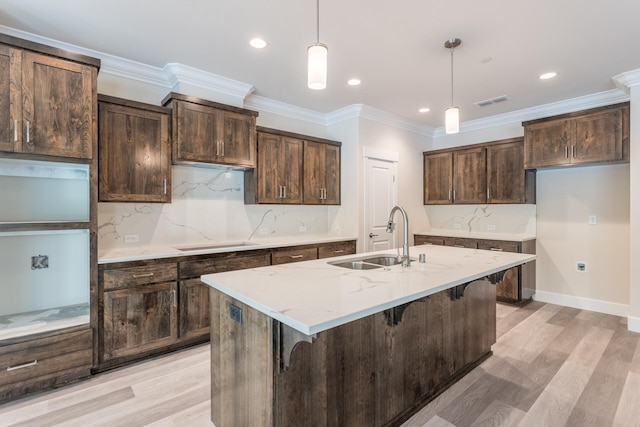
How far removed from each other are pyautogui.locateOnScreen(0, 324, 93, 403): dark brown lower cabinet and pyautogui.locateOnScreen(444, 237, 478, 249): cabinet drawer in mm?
4481

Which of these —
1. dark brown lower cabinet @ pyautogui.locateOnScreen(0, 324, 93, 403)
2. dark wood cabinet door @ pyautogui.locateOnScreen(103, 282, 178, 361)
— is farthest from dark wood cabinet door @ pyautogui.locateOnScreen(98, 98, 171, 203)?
dark brown lower cabinet @ pyautogui.locateOnScreen(0, 324, 93, 403)

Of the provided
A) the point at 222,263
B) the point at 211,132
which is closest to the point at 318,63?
the point at 211,132

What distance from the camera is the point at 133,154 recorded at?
2965 mm

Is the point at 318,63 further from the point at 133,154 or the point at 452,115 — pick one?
the point at 133,154

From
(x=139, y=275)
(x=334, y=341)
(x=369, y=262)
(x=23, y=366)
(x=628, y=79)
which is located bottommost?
(x=23, y=366)

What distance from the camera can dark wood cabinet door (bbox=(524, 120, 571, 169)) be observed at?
391cm

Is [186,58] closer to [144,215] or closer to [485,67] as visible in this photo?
[144,215]

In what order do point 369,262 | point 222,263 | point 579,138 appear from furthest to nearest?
point 579,138, point 222,263, point 369,262

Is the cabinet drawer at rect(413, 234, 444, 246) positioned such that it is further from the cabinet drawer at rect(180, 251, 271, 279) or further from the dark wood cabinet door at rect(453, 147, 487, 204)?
the cabinet drawer at rect(180, 251, 271, 279)

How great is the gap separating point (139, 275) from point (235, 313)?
1.54 metres

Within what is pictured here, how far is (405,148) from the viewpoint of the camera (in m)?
5.24

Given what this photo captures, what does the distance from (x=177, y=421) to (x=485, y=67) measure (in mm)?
3991

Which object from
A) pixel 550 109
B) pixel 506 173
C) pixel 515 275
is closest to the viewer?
pixel 515 275

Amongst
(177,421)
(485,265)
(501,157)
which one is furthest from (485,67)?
(177,421)
